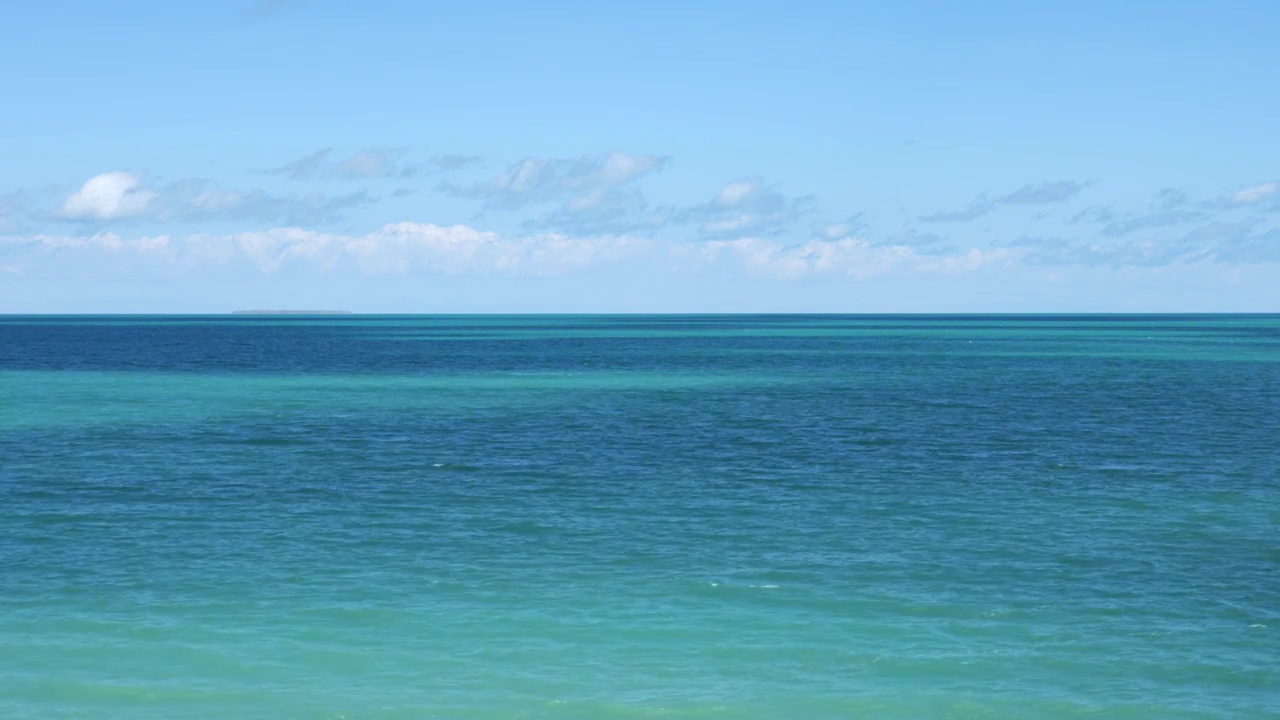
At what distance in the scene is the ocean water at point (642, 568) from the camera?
20500mm

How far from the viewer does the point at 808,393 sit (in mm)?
80312

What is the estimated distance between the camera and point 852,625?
23.9 metres

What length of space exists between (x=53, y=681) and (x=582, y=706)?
895 centimetres

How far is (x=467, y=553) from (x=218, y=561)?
577 cm

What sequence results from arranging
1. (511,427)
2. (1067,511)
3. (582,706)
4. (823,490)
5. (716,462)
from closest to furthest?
(582,706), (1067,511), (823,490), (716,462), (511,427)

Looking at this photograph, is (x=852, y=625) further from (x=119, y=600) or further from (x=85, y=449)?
(x=85, y=449)

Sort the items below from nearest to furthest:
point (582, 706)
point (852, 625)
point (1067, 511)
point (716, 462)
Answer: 1. point (582, 706)
2. point (852, 625)
3. point (1067, 511)
4. point (716, 462)

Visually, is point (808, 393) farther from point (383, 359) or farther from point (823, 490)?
point (383, 359)

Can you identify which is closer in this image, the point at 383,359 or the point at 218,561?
the point at 218,561

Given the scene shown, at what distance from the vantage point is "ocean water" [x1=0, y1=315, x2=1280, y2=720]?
20.5 meters

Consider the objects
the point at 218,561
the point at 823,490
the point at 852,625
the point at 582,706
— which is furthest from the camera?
the point at 823,490

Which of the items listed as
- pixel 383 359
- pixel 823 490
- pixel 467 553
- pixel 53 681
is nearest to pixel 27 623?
pixel 53 681

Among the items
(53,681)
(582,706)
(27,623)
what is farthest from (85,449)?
(582,706)

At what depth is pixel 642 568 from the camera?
28203 millimetres
